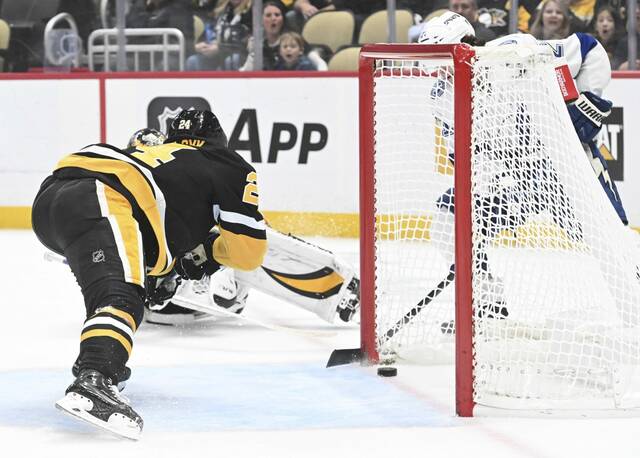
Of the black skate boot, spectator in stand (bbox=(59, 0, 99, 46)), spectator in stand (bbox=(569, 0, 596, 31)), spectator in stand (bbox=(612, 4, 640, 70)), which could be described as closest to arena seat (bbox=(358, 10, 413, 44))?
spectator in stand (bbox=(569, 0, 596, 31))

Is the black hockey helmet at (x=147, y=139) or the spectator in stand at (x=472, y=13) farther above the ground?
the spectator in stand at (x=472, y=13)

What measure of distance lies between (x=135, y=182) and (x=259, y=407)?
24.2 inches

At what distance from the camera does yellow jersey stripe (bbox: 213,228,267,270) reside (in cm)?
325

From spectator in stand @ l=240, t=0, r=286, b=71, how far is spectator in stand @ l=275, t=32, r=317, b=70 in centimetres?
3

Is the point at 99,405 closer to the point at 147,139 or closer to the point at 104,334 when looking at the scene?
the point at 104,334

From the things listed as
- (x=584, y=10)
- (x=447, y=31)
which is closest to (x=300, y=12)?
(x=584, y=10)

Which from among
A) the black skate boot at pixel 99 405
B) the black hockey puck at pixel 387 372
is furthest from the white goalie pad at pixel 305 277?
the black skate boot at pixel 99 405

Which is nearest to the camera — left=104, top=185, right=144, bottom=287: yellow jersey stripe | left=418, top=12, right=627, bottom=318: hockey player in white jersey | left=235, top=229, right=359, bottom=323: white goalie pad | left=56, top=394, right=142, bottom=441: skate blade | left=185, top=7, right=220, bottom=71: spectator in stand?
left=56, top=394, right=142, bottom=441: skate blade

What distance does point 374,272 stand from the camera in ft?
11.9

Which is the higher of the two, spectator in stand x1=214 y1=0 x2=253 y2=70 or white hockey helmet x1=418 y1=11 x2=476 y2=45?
white hockey helmet x1=418 y1=11 x2=476 y2=45

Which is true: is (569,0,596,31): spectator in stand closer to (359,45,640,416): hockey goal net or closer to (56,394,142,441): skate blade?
(359,45,640,416): hockey goal net

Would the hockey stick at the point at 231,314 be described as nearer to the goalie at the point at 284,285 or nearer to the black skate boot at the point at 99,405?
the goalie at the point at 284,285

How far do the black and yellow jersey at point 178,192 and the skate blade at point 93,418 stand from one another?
0.51 metres

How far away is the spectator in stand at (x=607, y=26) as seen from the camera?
6.51 meters
